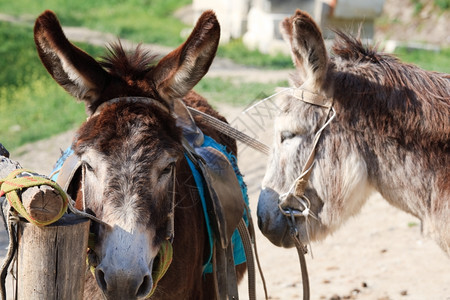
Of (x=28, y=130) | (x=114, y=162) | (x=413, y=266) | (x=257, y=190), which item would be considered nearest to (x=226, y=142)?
(x=114, y=162)

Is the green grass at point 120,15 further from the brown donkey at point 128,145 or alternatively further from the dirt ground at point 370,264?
the brown donkey at point 128,145

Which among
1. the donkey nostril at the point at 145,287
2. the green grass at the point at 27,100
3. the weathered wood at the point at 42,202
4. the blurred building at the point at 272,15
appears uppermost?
the blurred building at the point at 272,15

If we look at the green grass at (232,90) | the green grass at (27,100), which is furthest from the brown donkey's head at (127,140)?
the green grass at (232,90)

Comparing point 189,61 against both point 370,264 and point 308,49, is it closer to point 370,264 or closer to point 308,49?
point 308,49

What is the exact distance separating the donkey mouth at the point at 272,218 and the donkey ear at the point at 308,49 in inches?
25.4

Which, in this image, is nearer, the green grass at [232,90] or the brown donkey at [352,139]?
the brown donkey at [352,139]

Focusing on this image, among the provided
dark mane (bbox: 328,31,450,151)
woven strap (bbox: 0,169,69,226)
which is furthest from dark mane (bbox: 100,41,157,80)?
dark mane (bbox: 328,31,450,151)

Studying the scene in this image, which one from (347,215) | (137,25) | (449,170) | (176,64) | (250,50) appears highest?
(137,25)

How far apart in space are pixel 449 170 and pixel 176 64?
56.8 inches

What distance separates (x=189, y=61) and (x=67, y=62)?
0.48 metres

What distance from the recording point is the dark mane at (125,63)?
2.50 metres

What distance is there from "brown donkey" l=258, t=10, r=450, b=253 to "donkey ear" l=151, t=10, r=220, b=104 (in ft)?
2.01

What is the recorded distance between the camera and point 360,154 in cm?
302

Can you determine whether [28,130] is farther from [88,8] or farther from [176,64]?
[88,8]
